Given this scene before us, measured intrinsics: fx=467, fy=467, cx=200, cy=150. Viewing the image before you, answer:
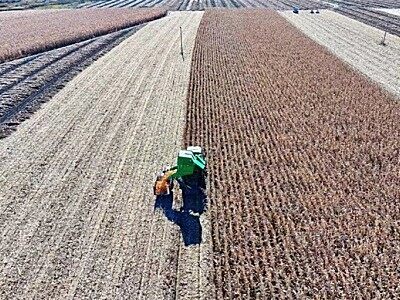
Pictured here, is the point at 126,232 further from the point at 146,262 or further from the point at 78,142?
the point at 78,142

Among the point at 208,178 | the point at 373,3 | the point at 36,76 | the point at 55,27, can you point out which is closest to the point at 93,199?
the point at 208,178

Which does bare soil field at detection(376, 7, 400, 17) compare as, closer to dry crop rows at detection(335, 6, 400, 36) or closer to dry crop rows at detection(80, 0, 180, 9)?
dry crop rows at detection(335, 6, 400, 36)

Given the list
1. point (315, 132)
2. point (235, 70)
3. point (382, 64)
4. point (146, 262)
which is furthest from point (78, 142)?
point (382, 64)

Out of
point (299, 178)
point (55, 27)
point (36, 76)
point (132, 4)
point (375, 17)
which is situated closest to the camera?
point (299, 178)

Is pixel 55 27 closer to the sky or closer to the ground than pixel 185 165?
closer to the ground

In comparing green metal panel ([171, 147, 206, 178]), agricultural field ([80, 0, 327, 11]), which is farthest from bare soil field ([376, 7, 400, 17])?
green metal panel ([171, 147, 206, 178])

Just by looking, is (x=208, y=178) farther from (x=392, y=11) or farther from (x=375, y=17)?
(x=392, y=11)
